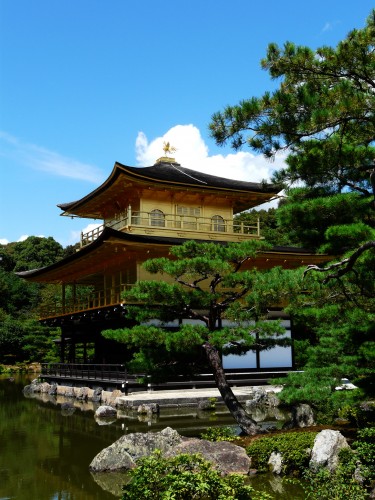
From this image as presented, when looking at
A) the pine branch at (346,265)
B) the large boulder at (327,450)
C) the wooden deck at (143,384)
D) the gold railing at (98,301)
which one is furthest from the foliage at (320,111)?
the gold railing at (98,301)

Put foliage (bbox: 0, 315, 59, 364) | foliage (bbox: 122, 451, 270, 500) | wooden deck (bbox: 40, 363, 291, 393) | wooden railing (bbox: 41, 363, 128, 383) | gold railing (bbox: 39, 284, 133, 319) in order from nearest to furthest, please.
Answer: foliage (bbox: 122, 451, 270, 500) → wooden deck (bbox: 40, 363, 291, 393) → wooden railing (bbox: 41, 363, 128, 383) → gold railing (bbox: 39, 284, 133, 319) → foliage (bbox: 0, 315, 59, 364)

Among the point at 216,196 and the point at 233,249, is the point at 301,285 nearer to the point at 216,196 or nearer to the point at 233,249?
the point at 233,249

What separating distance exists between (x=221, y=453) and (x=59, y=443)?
15.9ft

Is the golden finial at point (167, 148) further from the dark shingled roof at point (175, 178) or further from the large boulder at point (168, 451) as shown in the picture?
the large boulder at point (168, 451)

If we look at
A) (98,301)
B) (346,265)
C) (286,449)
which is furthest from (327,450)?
(98,301)

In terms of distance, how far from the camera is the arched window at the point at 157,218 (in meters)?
21.6

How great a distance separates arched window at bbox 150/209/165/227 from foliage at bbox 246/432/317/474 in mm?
13609

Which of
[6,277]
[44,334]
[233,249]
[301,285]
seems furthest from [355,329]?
[6,277]

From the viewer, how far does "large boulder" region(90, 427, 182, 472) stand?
883 centimetres

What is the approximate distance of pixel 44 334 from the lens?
38094mm

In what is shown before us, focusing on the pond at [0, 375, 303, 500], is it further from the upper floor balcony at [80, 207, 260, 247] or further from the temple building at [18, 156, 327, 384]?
the upper floor balcony at [80, 207, 260, 247]

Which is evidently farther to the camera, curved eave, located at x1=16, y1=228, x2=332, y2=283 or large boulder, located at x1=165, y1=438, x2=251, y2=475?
curved eave, located at x1=16, y1=228, x2=332, y2=283

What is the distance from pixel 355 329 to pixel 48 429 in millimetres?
8651

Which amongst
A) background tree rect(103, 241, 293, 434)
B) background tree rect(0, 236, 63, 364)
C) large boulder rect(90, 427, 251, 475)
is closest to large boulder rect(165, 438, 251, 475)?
large boulder rect(90, 427, 251, 475)
